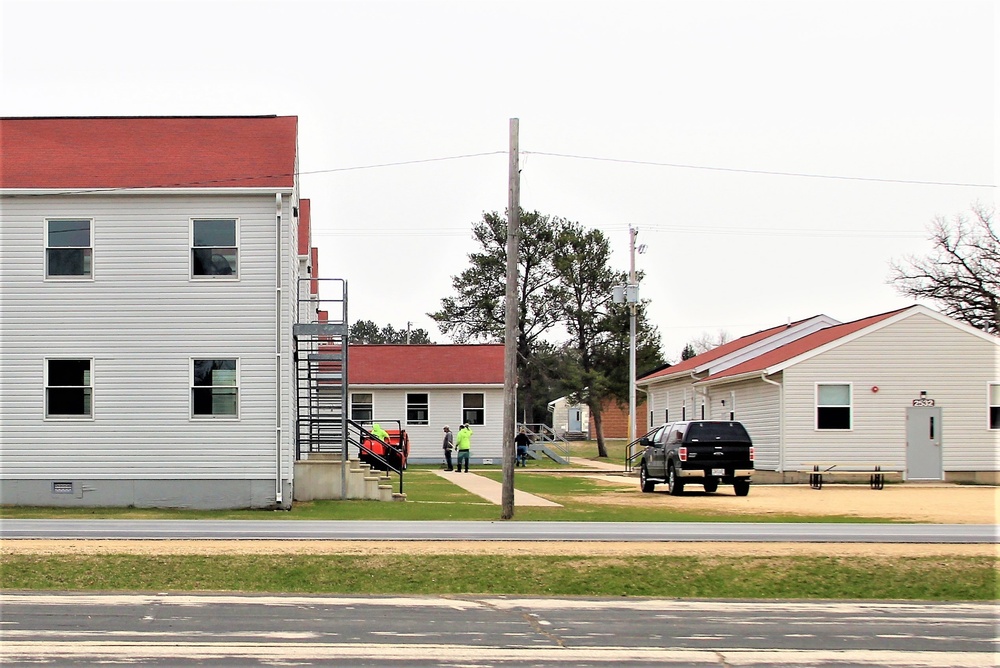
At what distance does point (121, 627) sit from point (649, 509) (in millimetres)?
16679

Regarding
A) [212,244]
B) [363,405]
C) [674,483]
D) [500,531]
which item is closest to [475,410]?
[363,405]

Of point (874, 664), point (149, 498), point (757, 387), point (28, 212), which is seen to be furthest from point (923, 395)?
point (874, 664)

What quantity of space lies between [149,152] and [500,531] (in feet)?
41.3

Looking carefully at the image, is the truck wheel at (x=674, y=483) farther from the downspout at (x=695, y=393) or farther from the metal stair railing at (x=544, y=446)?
the metal stair railing at (x=544, y=446)

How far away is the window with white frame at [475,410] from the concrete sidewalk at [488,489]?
29.2ft

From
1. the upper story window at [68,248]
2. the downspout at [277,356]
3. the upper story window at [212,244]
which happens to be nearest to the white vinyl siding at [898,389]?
the downspout at [277,356]

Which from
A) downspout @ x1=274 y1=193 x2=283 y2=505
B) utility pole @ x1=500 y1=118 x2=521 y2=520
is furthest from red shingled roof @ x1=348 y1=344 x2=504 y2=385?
utility pole @ x1=500 y1=118 x2=521 y2=520

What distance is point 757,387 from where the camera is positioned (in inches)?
1642

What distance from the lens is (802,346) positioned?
138 ft

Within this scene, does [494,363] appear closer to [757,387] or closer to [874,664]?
[757,387]

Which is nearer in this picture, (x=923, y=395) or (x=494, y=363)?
(x=923, y=395)

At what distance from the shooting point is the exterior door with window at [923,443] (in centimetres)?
3888

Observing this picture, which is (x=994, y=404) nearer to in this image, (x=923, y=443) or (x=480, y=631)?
(x=923, y=443)

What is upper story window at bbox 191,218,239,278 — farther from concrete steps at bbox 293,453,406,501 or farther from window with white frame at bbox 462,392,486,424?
window with white frame at bbox 462,392,486,424
